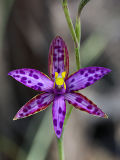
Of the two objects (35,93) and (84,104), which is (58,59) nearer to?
(84,104)

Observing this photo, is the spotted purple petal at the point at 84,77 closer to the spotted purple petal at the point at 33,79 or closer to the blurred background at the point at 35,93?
the spotted purple petal at the point at 33,79

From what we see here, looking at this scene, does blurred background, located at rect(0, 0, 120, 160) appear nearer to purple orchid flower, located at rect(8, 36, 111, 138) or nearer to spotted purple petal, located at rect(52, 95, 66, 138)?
purple orchid flower, located at rect(8, 36, 111, 138)

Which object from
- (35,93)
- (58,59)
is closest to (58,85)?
(58,59)

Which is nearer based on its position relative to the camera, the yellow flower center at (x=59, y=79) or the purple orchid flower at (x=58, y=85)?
the purple orchid flower at (x=58, y=85)

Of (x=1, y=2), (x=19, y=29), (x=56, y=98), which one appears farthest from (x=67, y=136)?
(x=56, y=98)

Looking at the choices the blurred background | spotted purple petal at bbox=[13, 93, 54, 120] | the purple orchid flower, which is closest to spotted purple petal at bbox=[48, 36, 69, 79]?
the purple orchid flower

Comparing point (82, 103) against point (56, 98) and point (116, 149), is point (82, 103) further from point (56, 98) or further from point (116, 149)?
point (116, 149)

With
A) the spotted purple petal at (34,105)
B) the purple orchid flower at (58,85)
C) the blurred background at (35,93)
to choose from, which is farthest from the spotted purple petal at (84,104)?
the blurred background at (35,93)
